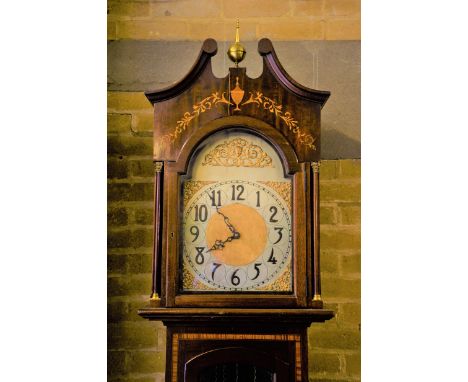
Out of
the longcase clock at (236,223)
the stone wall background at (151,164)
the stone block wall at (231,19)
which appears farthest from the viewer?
the stone block wall at (231,19)

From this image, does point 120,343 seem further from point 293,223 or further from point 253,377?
point 293,223

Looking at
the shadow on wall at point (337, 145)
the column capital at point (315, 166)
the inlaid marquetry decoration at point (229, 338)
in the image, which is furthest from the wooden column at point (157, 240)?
the shadow on wall at point (337, 145)

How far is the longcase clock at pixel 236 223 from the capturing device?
1591 millimetres

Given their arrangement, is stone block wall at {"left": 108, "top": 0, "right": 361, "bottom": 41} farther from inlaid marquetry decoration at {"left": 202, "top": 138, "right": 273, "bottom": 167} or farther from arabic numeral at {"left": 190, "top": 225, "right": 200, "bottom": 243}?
arabic numeral at {"left": 190, "top": 225, "right": 200, "bottom": 243}

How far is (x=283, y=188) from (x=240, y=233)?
0.53 ft

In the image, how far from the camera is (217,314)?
5.15 feet

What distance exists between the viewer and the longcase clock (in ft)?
5.22

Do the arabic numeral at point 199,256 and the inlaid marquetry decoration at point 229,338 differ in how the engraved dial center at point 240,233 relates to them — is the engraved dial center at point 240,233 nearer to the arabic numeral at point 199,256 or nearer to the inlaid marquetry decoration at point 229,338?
the arabic numeral at point 199,256

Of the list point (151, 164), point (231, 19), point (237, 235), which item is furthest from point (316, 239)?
point (231, 19)

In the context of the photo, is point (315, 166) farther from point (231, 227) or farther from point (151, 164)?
point (151, 164)

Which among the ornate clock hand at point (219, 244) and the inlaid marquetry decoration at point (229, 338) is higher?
the ornate clock hand at point (219, 244)

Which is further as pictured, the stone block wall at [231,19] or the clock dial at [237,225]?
the stone block wall at [231,19]

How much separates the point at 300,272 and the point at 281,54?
0.84 m

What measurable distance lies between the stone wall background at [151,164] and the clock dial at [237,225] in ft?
1.46
